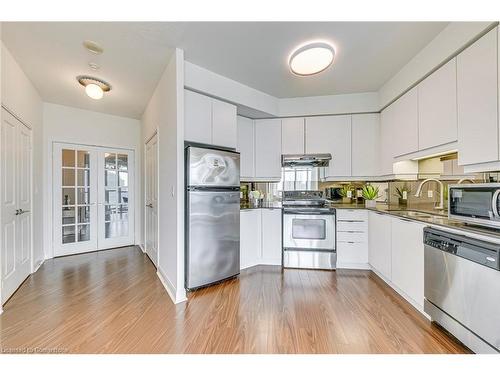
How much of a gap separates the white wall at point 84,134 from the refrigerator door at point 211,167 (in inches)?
95.7

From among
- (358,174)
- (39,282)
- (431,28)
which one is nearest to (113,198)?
(39,282)

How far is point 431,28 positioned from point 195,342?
3.18 meters

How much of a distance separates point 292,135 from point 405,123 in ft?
4.84

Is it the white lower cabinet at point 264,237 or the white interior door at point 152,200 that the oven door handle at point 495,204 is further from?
the white interior door at point 152,200

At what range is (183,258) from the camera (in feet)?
7.82

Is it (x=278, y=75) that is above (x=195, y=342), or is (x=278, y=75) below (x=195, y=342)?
above

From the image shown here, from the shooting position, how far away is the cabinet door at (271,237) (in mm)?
3365

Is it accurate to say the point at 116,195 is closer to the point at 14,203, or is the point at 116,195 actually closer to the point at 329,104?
the point at 14,203

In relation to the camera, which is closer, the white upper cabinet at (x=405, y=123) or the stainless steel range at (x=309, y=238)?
the white upper cabinet at (x=405, y=123)

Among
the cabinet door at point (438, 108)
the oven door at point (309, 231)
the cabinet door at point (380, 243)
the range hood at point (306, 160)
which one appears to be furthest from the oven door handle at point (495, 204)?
the range hood at point (306, 160)

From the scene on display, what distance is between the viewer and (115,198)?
4297mm

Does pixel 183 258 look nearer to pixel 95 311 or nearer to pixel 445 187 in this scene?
pixel 95 311

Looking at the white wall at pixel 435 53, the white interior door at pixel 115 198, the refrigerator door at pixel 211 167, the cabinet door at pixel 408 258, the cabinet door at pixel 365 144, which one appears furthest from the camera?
the white interior door at pixel 115 198
